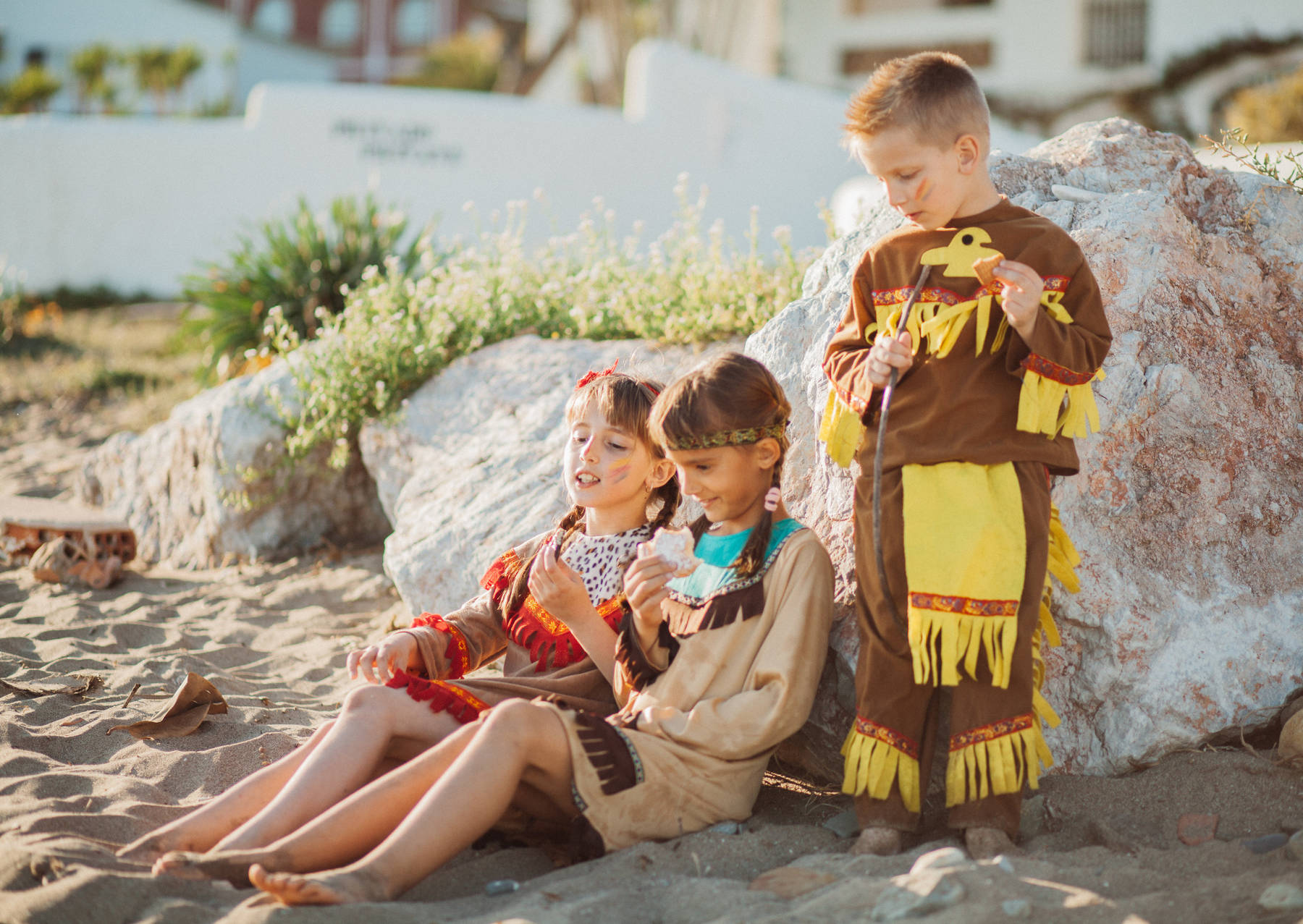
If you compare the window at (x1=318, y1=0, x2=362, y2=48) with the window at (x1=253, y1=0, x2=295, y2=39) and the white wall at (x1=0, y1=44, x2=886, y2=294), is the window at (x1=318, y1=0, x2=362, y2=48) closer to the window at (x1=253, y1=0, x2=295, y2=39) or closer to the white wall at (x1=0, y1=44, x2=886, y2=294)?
the window at (x1=253, y1=0, x2=295, y2=39)

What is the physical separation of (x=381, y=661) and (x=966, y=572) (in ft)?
4.81

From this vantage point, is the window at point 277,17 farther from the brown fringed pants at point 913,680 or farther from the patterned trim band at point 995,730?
the patterned trim band at point 995,730

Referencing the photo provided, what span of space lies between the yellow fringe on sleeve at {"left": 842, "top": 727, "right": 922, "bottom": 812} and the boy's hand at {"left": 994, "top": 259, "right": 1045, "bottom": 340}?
0.98 m

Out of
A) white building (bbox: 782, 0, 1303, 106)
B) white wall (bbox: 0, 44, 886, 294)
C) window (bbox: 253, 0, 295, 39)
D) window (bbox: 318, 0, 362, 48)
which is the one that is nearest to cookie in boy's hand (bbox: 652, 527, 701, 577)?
white wall (bbox: 0, 44, 886, 294)

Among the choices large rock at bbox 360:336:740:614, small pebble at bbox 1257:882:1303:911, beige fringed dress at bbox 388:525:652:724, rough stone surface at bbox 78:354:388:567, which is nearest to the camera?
small pebble at bbox 1257:882:1303:911

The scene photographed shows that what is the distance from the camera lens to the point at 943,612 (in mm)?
2391

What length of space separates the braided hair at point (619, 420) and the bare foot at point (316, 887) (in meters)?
1.04

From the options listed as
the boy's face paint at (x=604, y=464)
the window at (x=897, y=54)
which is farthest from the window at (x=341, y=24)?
the boy's face paint at (x=604, y=464)

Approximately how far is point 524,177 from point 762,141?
2.42m

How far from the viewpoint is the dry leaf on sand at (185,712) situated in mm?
3262

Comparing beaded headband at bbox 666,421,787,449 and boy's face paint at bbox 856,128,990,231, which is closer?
boy's face paint at bbox 856,128,990,231

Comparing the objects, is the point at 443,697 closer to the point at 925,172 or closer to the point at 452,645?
the point at 452,645

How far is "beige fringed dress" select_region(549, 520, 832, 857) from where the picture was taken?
2.48m

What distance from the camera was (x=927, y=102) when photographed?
238cm
